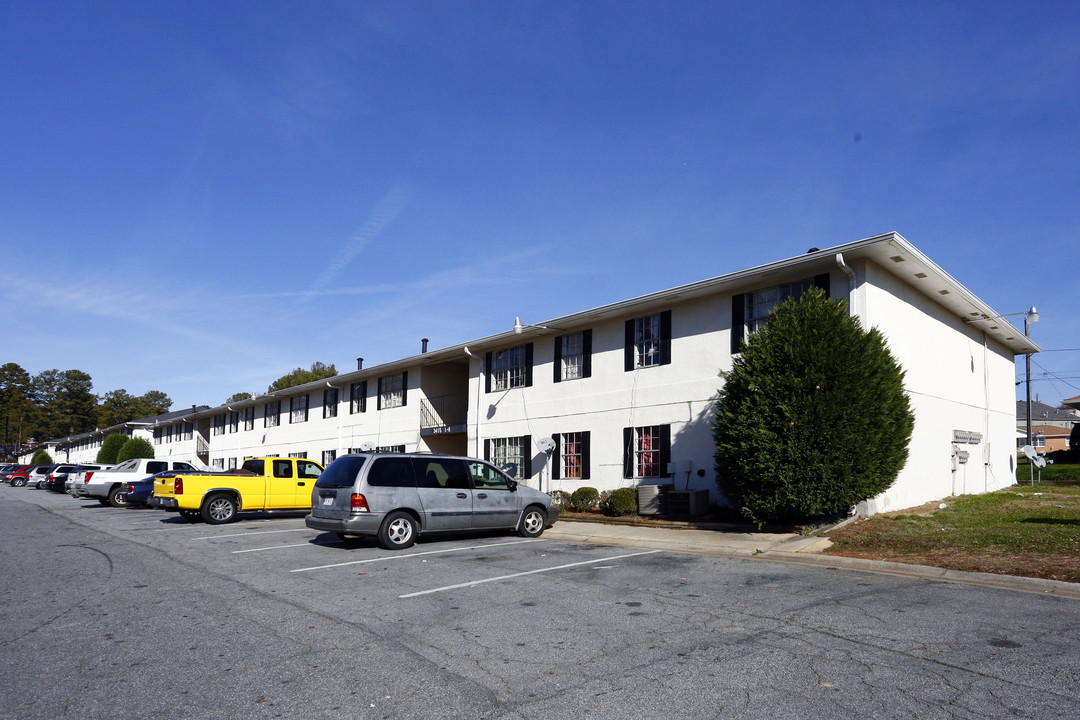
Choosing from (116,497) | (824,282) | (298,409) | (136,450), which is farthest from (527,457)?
(136,450)

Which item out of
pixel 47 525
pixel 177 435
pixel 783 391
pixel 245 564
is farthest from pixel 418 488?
pixel 177 435

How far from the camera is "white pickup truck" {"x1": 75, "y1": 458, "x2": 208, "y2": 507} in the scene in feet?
89.2

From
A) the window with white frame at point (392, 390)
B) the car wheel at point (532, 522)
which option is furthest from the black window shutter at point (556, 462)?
the window with white frame at point (392, 390)

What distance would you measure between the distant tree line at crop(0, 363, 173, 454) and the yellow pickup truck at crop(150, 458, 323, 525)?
117 metres

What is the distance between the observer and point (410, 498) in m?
12.7

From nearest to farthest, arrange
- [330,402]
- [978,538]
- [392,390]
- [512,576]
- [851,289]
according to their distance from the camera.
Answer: [512,576]
[978,538]
[851,289]
[392,390]
[330,402]

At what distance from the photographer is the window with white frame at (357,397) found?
1268 inches

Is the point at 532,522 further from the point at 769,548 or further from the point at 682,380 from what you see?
the point at 682,380

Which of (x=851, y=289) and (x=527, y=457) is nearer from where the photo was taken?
(x=851, y=289)

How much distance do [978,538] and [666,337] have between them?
8.72 metres

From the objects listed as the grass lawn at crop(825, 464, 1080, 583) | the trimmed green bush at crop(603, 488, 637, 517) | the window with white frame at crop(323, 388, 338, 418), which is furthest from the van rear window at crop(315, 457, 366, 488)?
the window with white frame at crop(323, 388, 338, 418)

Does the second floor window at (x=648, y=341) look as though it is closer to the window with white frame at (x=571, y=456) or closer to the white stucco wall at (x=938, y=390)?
the window with white frame at (x=571, y=456)

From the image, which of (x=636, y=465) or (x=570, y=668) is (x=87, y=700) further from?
(x=636, y=465)

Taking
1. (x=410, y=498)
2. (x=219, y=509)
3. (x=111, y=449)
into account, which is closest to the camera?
(x=410, y=498)
